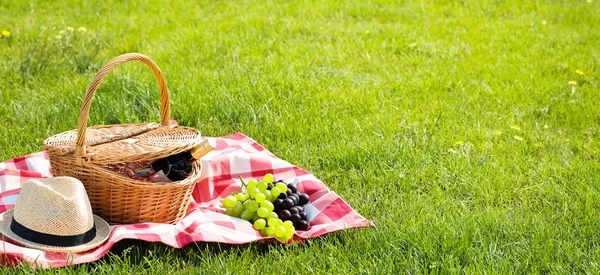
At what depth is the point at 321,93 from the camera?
15.8ft

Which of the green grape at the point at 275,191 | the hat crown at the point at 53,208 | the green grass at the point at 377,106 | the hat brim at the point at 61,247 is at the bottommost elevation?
the green grass at the point at 377,106

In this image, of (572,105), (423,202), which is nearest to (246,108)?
(423,202)

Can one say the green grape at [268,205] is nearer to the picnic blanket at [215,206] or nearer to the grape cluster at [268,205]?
the grape cluster at [268,205]

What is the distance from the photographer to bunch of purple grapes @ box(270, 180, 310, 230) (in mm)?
3135

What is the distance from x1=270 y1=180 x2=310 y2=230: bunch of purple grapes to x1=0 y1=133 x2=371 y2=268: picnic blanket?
5cm

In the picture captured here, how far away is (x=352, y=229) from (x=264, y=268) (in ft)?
1.71

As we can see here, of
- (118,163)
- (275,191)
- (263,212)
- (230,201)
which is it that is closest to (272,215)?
(263,212)

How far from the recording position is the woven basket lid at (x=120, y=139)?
9.45 ft

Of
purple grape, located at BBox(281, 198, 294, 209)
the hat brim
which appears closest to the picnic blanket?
the hat brim

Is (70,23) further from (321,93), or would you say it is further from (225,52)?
(321,93)

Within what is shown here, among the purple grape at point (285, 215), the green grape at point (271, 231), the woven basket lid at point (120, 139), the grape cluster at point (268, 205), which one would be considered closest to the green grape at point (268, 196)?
the grape cluster at point (268, 205)

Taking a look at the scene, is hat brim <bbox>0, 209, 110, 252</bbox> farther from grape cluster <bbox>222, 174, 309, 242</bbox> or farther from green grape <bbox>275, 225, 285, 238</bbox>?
green grape <bbox>275, 225, 285, 238</bbox>

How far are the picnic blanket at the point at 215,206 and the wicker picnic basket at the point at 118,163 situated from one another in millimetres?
84

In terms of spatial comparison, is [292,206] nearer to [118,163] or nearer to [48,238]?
[118,163]
